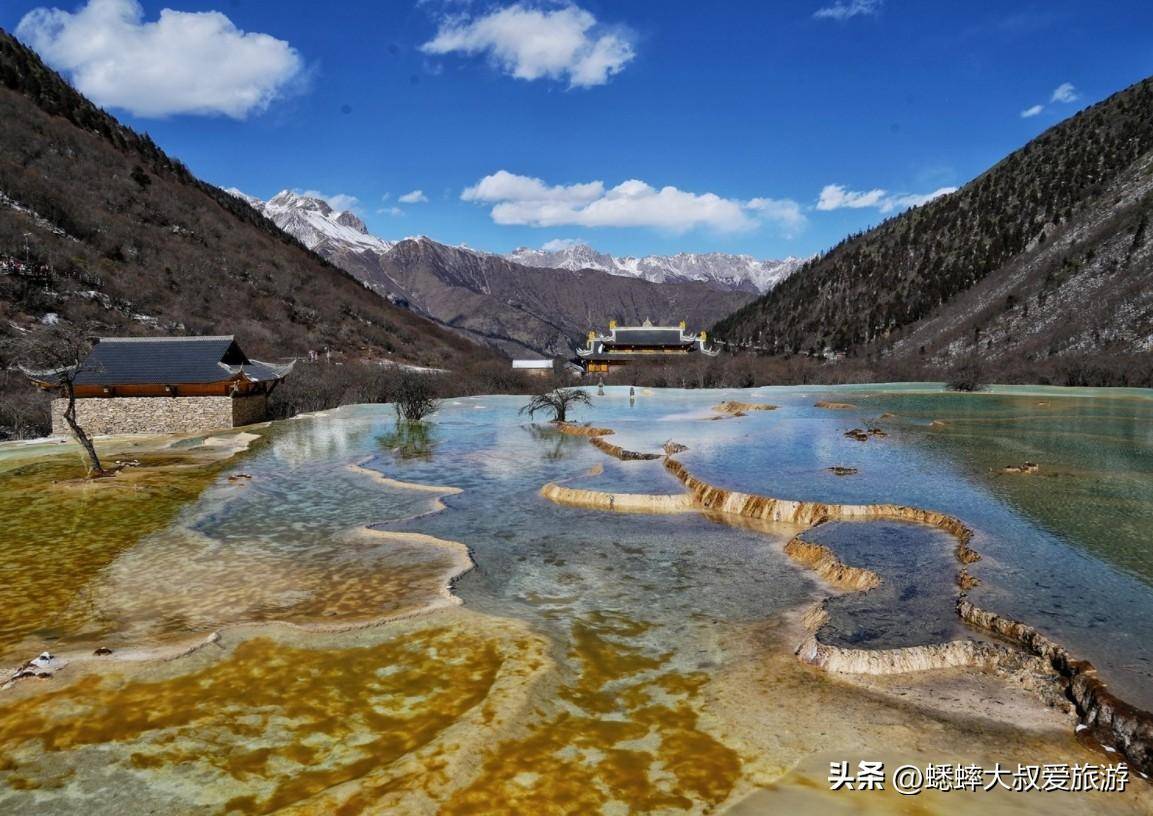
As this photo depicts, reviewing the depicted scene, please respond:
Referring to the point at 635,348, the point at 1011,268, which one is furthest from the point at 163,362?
the point at 1011,268

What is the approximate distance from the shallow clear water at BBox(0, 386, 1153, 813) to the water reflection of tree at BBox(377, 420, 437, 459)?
4.73 ft

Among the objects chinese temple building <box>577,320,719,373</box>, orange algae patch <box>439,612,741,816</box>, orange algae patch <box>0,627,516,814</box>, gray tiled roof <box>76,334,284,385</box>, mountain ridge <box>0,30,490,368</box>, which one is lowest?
orange algae patch <box>439,612,741,816</box>

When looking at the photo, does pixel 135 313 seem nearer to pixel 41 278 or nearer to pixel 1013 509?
pixel 41 278

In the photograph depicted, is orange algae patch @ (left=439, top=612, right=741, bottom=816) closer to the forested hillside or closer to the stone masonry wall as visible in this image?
the stone masonry wall

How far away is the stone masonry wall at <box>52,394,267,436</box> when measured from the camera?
98.9ft

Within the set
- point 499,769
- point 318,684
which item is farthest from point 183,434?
point 499,769

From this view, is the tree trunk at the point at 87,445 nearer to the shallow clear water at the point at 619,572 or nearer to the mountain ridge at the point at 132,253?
the shallow clear water at the point at 619,572

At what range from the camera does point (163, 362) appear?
31.4 metres

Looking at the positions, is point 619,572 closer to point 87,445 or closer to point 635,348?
point 87,445

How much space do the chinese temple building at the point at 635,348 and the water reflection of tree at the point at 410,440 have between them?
49.6 metres

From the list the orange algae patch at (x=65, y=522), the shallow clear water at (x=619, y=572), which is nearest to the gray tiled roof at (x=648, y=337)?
the shallow clear water at (x=619, y=572)

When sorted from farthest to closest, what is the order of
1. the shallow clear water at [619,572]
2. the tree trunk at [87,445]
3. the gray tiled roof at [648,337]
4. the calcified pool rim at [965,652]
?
the gray tiled roof at [648,337], the tree trunk at [87,445], the shallow clear water at [619,572], the calcified pool rim at [965,652]

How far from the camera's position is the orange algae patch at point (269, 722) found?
5.36 meters

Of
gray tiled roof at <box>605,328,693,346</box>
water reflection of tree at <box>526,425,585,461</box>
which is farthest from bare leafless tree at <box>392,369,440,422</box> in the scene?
gray tiled roof at <box>605,328,693,346</box>
